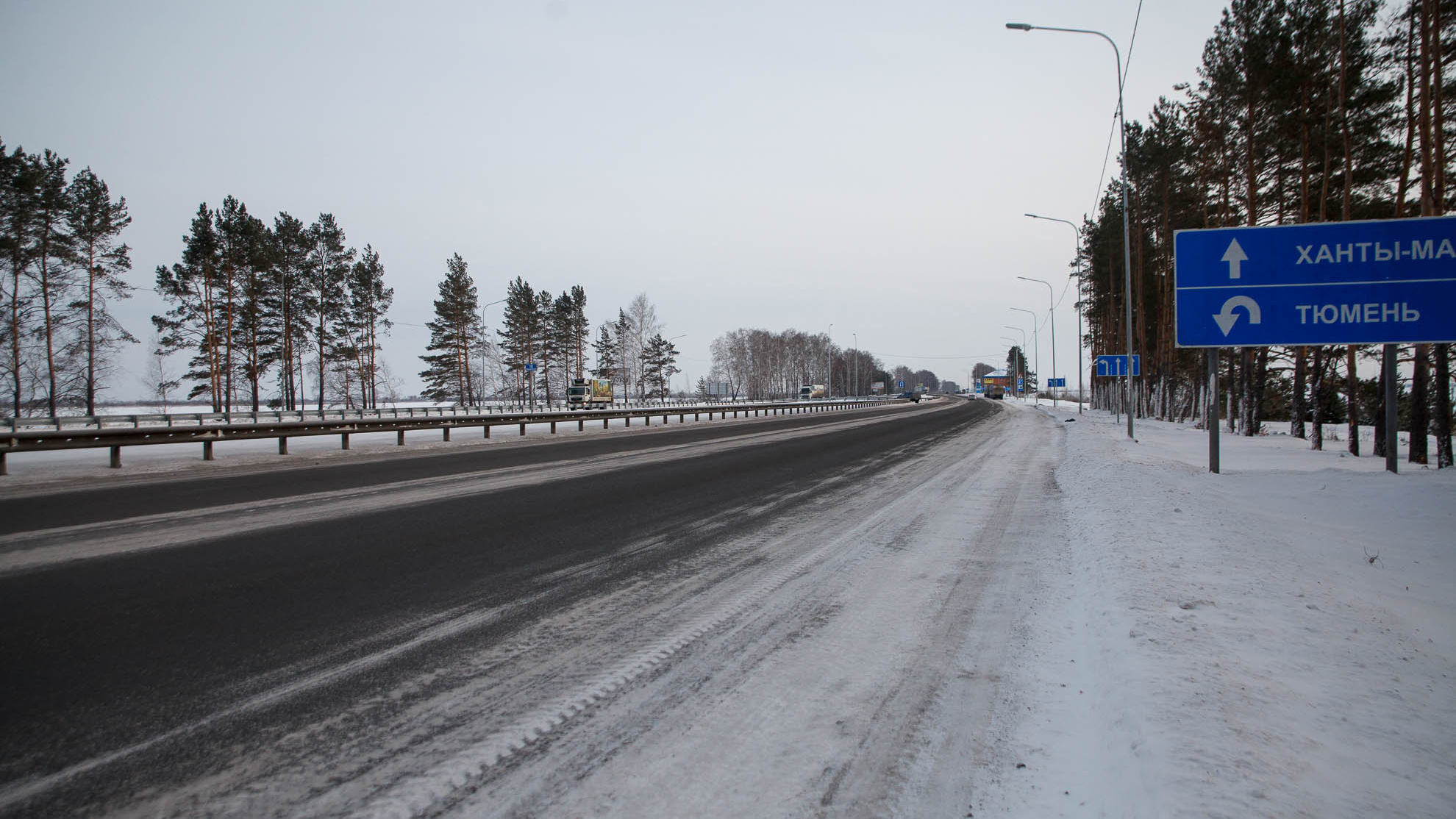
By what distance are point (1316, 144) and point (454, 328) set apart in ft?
192

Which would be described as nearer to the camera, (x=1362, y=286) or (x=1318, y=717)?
(x=1318, y=717)

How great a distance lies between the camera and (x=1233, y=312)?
11.6m

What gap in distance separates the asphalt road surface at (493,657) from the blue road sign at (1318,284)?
6.35 metres

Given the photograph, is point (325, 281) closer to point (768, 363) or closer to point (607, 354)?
point (607, 354)

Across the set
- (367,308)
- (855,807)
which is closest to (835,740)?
(855,807)

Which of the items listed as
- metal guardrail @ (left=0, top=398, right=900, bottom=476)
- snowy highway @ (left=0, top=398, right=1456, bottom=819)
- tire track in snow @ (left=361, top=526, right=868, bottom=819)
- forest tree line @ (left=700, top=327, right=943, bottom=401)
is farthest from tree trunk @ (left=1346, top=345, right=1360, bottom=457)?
forest tree line @ (left=700, top=327, right=943, bottom=401)

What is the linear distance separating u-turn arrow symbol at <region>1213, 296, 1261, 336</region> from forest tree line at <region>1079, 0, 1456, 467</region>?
399cm

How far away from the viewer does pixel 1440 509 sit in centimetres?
833

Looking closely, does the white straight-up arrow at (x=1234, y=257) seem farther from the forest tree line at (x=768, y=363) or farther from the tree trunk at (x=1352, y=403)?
the forest tree line at (x=768, y=363)

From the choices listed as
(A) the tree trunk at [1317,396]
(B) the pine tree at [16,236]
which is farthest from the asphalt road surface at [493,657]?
(B) the pine tree at [16,236]

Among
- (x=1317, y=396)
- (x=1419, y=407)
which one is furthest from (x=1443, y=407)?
(x=1317, y=396)

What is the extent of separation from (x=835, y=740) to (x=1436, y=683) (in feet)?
10.5

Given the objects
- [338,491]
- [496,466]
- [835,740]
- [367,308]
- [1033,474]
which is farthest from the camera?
[367,308]

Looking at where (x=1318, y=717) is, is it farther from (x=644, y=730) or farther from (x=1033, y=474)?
(x=1033, y=474)
